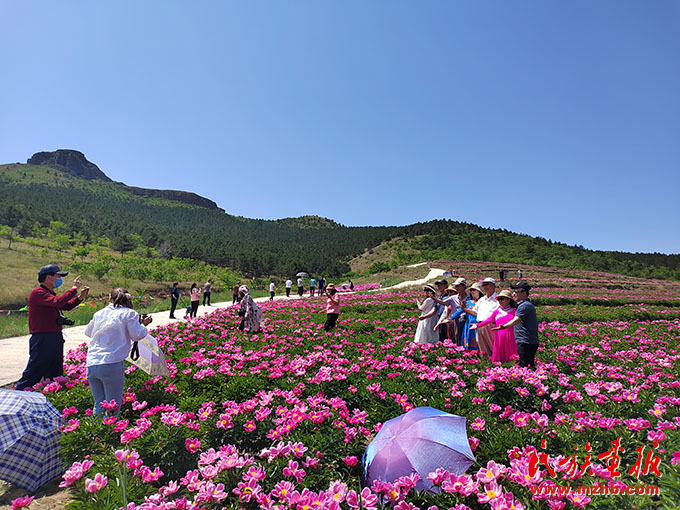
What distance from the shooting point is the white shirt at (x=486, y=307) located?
19.1ft

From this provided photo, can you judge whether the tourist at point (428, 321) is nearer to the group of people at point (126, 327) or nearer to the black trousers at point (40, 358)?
the group of people at point (126, 327)

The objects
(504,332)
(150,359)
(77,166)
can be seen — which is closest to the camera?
(150,359)

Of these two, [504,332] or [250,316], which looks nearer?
[504,332]

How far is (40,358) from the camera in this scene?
485 cm

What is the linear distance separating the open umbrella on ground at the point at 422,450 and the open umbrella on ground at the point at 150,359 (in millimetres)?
3285

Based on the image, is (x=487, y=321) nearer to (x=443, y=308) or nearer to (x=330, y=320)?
(x=443, y=308)

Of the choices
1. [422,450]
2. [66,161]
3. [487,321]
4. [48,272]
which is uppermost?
[66,161]

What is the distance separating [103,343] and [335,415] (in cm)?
293

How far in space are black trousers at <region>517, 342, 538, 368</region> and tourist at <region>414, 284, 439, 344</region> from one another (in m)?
2.12

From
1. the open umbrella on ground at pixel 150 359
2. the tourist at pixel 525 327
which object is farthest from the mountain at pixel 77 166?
the tourist at pixel 525 327

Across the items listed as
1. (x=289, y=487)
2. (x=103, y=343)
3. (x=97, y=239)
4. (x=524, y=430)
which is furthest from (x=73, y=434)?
(x=97, y=239)

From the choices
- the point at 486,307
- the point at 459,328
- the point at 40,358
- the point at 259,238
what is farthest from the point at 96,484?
the point at 259,238

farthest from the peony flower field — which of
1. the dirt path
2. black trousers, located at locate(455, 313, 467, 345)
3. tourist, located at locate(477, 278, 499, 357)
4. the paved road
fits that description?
the paved road

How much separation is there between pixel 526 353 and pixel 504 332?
0.60 metres
